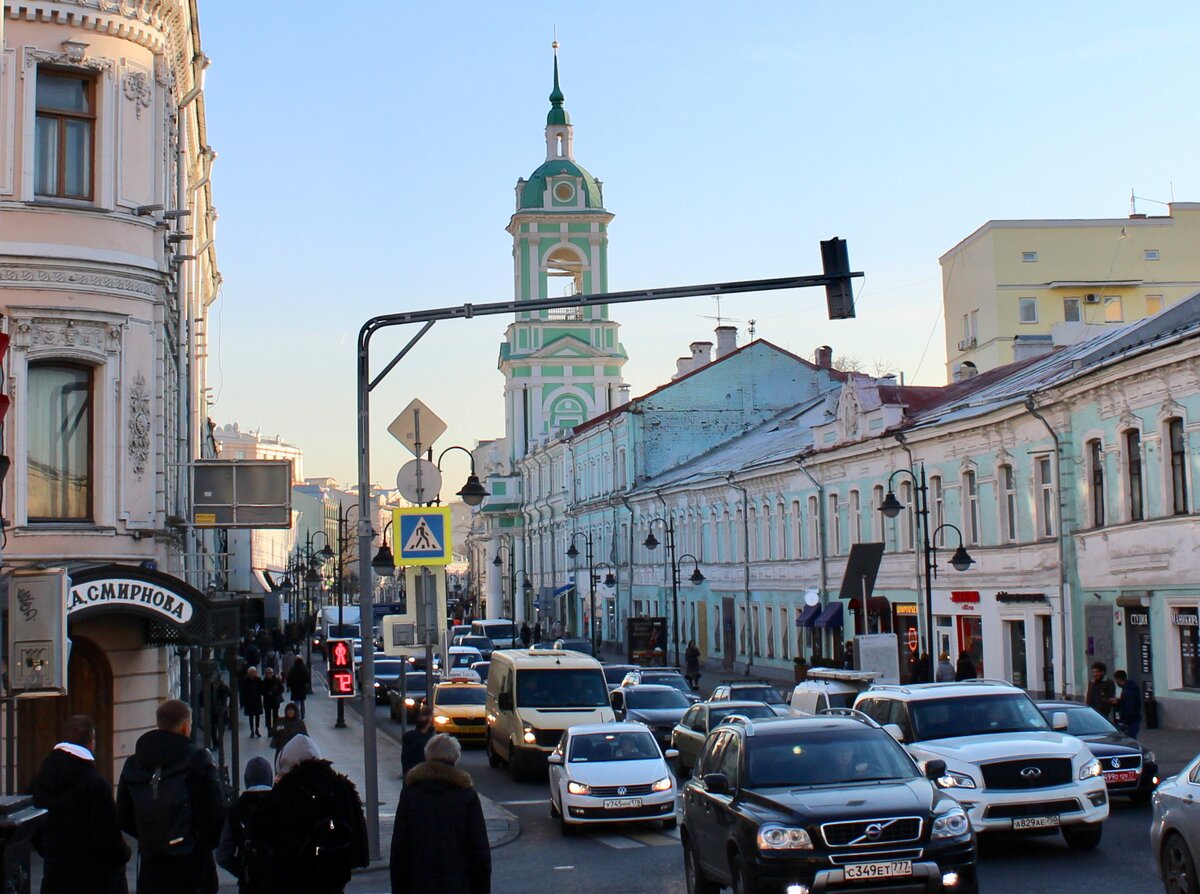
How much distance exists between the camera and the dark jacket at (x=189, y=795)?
28.6 ft

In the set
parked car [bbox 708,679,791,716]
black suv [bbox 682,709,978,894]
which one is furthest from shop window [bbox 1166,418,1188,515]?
black suv [bbox 682,709,978,894]

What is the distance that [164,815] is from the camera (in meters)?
8.61

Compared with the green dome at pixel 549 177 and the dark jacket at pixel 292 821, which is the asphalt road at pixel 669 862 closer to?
the dark jacket at pixel 292 821

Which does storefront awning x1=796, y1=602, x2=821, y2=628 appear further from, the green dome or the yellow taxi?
the green dome

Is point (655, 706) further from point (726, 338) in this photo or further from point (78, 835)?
Answer: point (726, 338)

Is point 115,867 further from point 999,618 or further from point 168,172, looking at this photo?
point 999,618

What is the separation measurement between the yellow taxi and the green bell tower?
2444 inches

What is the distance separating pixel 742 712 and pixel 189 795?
18.0m

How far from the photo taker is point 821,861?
1159cm

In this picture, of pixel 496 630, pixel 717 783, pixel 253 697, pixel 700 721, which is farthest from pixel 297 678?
pixel 496 630

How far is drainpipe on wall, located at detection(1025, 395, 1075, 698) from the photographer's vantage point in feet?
113

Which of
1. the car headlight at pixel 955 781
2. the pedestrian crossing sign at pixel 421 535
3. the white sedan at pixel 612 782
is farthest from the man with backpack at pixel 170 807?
the white sedan at pixel 612 782

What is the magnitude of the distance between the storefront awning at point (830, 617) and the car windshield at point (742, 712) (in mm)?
20366

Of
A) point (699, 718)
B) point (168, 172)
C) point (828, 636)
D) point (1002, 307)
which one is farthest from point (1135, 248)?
point (168, 172)
